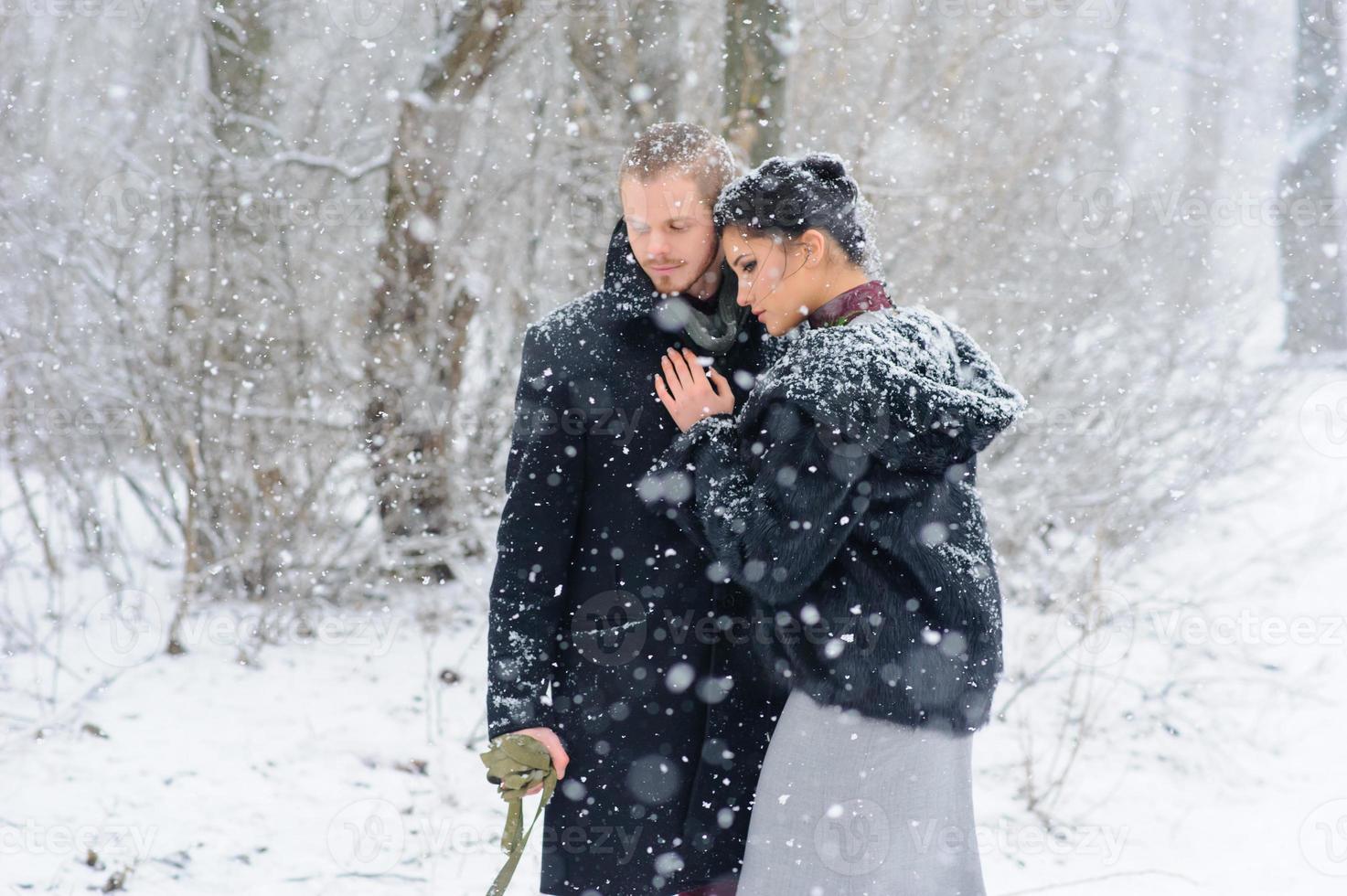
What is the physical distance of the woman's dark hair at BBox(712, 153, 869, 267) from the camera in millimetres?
1778

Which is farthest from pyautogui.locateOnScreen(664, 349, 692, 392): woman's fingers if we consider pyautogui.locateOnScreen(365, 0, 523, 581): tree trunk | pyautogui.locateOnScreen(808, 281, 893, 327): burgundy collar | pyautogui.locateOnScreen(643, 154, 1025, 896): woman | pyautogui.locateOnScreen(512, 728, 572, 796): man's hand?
pyautogui.locateOnScreen(365, 0, 523, 581): tree trunk

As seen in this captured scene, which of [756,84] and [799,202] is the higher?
[756,84]

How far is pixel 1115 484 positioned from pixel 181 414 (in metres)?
5.28

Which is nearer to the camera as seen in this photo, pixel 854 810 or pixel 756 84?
pixel 854 810

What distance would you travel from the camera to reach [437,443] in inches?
219

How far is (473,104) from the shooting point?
5.71m

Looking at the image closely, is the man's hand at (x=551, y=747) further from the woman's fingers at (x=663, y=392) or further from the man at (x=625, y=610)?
the woman's fingers at (x=663, y=392)

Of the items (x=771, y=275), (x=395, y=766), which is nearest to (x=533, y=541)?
(x=771, y=275)

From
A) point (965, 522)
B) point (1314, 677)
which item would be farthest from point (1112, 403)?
point (965, 522)

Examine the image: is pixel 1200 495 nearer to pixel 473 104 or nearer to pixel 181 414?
pixel 473 104

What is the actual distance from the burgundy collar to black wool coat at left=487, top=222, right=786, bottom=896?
22 cm

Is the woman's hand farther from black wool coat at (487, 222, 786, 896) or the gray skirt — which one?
the gray skirt

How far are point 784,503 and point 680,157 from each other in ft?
2.26

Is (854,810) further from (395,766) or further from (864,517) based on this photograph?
(395,766)
